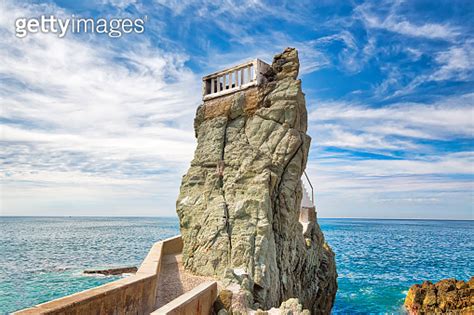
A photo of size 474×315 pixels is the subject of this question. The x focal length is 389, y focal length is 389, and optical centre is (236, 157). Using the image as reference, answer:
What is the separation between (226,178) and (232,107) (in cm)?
293

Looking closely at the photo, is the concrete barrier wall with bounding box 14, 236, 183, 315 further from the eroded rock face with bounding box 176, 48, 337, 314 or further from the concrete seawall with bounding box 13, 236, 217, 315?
the eroded rock face with bounding box 176, 48, 337, 314

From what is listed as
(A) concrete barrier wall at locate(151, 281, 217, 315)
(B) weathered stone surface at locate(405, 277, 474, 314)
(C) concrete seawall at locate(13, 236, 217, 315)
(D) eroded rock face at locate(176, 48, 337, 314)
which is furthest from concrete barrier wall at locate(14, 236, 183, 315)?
(B) weathered stone surface at locate(405, 277, 474, 314)

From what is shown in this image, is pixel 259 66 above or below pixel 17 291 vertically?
above

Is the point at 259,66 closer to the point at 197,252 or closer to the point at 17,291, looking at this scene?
the point at 197,252

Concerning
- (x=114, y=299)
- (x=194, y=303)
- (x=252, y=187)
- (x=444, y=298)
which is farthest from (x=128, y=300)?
(x=444, y=298)

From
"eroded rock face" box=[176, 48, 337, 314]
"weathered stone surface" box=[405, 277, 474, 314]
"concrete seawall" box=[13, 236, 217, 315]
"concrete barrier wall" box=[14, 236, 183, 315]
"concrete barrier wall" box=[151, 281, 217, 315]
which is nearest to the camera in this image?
"concrete barrier wall" box=[14, 236, 183, 315]

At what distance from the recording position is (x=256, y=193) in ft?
45.3

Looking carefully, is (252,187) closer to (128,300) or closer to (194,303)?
(194,303)

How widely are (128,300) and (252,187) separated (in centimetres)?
643

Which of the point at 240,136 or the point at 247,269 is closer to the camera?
the point at 247,269

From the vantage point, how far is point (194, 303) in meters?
9.25

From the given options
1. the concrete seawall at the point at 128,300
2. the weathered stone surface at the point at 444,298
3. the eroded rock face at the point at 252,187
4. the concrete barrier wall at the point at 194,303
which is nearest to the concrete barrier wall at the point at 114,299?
the concrete seawall at the point at 128,300

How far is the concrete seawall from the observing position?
6824mm

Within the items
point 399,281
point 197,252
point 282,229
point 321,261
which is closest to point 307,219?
point 321,261
